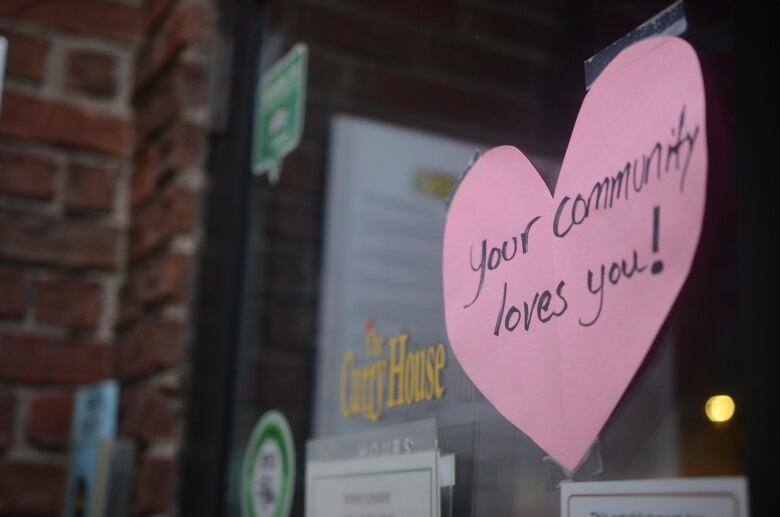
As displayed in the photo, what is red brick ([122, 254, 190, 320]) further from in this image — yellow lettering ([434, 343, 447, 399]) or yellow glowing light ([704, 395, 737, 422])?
yellow glowing light ([704, 395, 737, 422])

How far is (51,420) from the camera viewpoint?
3.80 ft

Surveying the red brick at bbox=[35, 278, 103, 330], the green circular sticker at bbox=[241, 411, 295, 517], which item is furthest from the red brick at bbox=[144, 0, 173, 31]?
the green circular sticker at bbox=[241, 411, 295, 517]

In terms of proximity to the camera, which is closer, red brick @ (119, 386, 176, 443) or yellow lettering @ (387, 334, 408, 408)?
yellow lettering @ (387, 334, 408, 408)

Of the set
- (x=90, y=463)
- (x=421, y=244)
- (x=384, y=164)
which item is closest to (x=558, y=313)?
(x=421, y=244)

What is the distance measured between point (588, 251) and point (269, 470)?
480 mm

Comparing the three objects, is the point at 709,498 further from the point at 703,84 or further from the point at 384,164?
the point at 384,164

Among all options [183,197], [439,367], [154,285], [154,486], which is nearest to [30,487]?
[154,486]

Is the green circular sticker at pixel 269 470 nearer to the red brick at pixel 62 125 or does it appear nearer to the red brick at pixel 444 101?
the red brick at pixel 444 101

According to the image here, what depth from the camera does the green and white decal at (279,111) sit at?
37.7 inches

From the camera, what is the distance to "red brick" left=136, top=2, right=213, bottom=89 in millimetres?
1156

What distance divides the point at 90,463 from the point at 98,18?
586 mm

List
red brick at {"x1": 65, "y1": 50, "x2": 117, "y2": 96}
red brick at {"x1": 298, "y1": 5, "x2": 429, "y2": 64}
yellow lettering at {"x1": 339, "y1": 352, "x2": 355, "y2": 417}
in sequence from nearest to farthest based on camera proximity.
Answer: yellow lettering at {"x1": 339, "y1": 352, "x2": 355, "y2": 417}
red brick at {"x1": 298, "y1": 5, "x2": 429, "y2": 64}
red brick at {"x1": 65, "y1": 50, "x2": 117, "y2": 96}

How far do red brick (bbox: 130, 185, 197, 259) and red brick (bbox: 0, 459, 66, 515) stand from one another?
282mm

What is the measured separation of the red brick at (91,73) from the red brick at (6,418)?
0.40 metres
